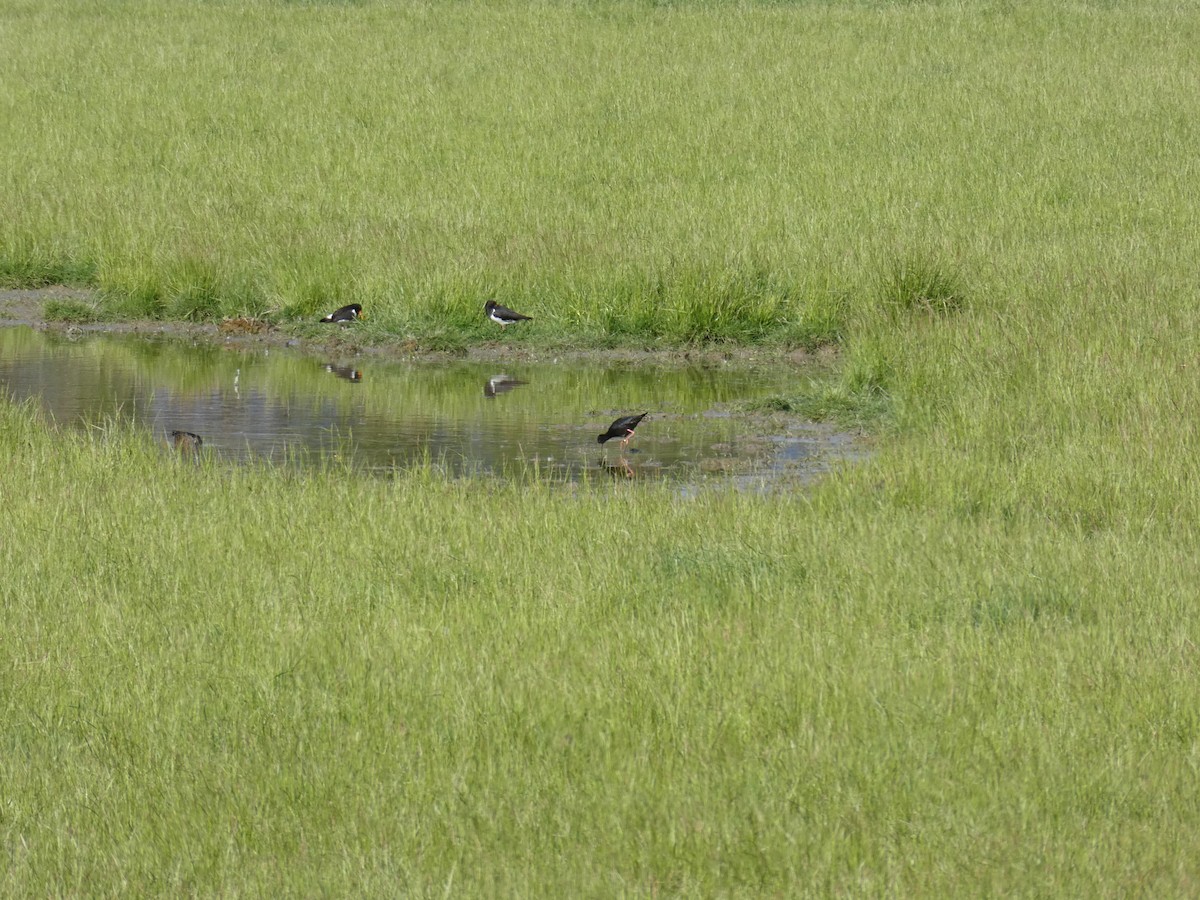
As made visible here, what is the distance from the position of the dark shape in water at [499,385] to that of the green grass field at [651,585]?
1040mm

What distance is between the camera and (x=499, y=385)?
40.4 feet

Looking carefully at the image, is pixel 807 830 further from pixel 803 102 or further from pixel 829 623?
pixel 803 102

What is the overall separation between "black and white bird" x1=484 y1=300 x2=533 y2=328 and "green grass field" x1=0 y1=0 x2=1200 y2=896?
172 mm

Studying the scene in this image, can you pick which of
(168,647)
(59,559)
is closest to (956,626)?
(168,647)

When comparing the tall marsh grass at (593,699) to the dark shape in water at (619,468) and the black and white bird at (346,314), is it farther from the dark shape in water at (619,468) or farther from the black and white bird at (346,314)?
the black and white bird at (346,314)

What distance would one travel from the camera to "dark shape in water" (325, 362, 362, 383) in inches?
496

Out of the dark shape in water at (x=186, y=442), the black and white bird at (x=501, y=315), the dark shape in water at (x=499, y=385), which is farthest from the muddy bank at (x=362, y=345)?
the dark shape in water at (x=186, y=442)

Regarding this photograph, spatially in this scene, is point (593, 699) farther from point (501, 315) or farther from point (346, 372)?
point (501, 315)

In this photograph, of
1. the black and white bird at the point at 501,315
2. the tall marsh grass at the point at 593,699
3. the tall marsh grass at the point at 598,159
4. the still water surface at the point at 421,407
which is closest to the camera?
the tall marsh grass at the point at 593,699

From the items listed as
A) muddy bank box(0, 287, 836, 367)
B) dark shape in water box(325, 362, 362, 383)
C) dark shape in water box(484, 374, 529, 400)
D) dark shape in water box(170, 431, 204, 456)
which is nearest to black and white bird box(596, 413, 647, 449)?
dark shape in water box(484, 374, 529, 400)

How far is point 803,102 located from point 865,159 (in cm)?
320

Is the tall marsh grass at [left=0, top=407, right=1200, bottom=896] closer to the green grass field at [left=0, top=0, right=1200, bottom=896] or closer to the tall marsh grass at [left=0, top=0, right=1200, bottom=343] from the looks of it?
the green grass field at [left=0, top=0, right=1200, bottom=896]

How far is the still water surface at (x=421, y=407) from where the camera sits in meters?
9.98

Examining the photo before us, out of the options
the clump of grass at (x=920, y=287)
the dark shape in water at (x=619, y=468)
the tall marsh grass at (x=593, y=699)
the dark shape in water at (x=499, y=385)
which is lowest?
the dark shape in water at (x=499, y=385)
